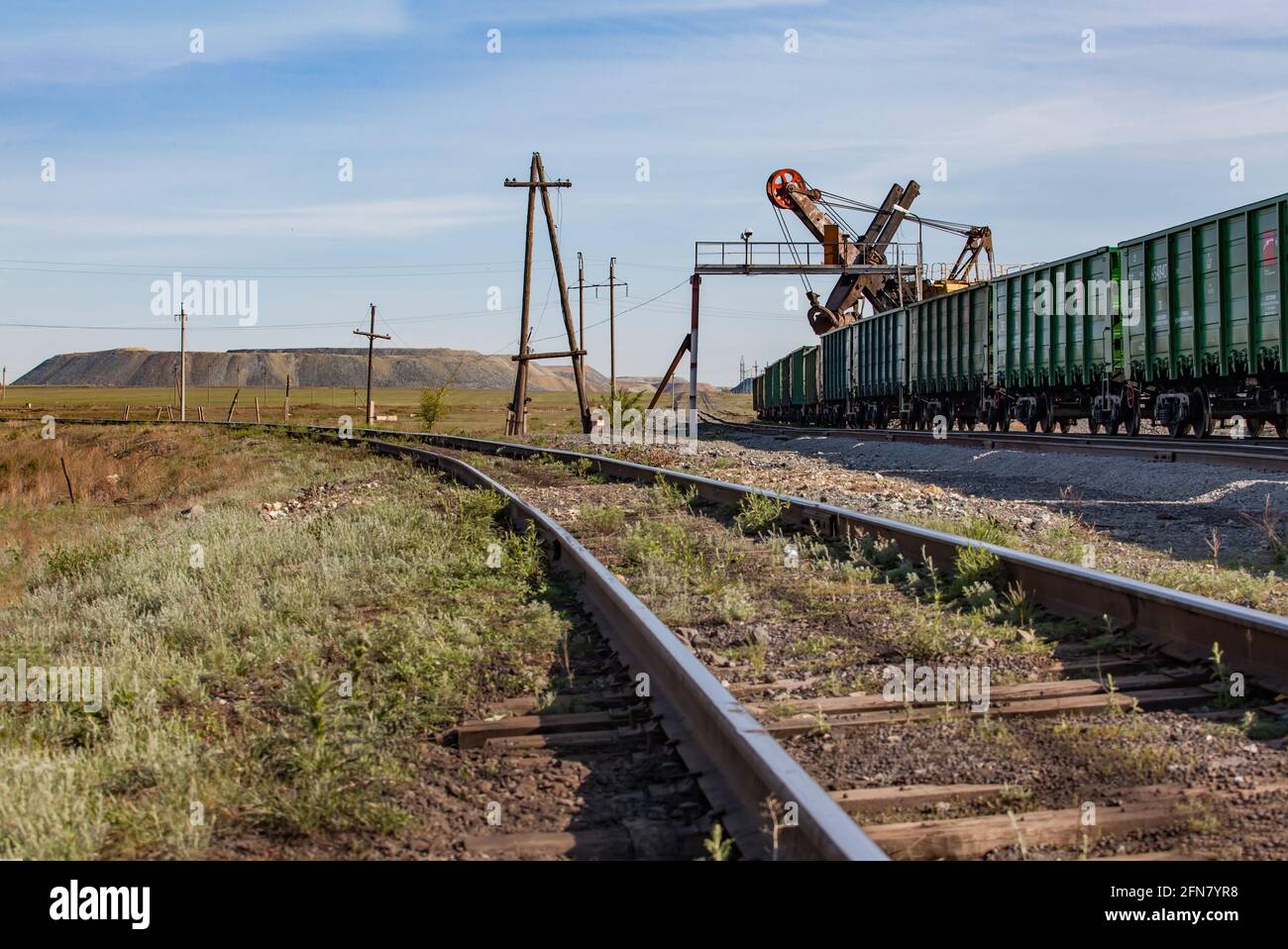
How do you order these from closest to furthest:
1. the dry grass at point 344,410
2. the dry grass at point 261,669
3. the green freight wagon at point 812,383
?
the dry grass at point 261,669, the green freight wagon at point 812,383, the dry grass at point 344,410

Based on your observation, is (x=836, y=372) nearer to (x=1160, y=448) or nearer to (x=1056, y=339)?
(x=1056, y=339)

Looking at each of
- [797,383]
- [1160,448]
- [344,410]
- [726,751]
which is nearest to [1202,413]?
[1160,448]

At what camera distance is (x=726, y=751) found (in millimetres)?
3604

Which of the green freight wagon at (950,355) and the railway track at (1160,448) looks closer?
the railway track at (1160,448)

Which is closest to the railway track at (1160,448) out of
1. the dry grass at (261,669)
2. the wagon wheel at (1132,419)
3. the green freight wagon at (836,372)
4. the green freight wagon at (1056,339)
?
the wagon wheel at (1132,419)

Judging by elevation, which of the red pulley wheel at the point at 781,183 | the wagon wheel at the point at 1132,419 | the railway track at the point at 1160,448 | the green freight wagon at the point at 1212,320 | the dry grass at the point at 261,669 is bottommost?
the dry grass at the point at 261,669

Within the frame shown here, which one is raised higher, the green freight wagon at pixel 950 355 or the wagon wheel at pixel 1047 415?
the green freight wagon at pixel 950 355

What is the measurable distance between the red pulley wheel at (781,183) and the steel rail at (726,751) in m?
35.8

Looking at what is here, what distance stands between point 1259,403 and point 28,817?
58.9ft

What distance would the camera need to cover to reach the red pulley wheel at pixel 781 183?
133 ft

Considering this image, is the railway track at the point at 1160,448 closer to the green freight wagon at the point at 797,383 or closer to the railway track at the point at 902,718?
the railway track at the point at 902,718

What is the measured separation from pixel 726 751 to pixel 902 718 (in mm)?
928

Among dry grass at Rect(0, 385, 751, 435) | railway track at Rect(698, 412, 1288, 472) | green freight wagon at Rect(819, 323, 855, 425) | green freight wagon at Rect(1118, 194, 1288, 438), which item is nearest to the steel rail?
railway track at Rect(698, 412, 1288, 472)

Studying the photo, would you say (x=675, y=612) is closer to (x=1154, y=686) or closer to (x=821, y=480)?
(x=1154, y=686)
